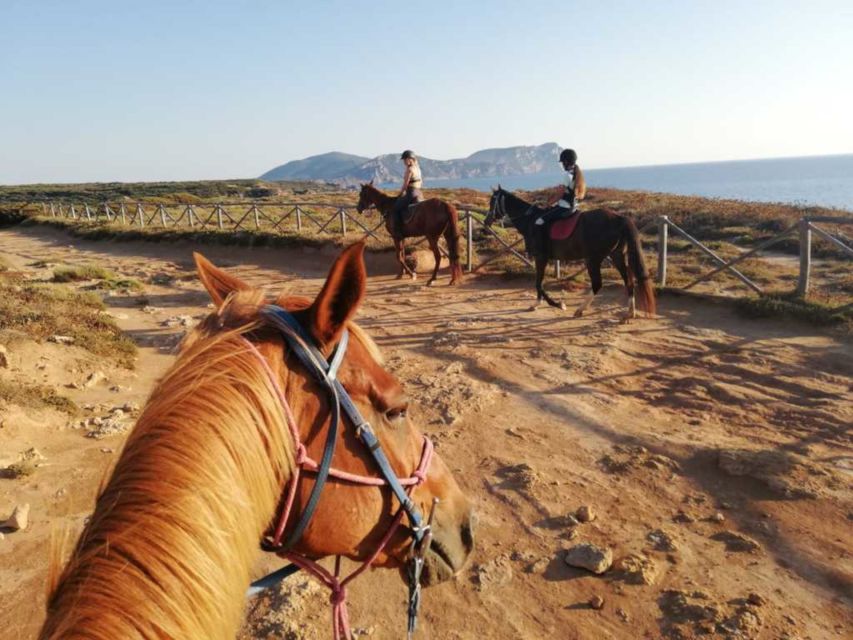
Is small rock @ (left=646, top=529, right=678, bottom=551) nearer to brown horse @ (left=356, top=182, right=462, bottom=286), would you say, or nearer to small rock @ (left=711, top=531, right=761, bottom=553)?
small rock @ (left=711, top=531, right=761, bottom=553)

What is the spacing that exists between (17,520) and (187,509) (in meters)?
3.67

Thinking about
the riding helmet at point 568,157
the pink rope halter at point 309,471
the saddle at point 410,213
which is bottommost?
the pink rope halter at point 309,471

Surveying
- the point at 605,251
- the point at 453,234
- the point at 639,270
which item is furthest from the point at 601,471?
the point at 453,234

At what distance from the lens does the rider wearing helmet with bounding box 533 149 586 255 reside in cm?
882

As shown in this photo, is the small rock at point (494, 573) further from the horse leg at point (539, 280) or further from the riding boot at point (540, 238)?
the riding boot at point (540, 238)

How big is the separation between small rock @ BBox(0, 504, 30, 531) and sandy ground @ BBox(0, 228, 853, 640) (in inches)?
3.0

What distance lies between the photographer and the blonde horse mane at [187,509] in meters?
1.10

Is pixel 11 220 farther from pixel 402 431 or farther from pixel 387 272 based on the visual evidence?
pixel 402 431

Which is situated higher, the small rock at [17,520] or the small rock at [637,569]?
the small rock at [17,520]

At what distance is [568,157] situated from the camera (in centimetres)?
873

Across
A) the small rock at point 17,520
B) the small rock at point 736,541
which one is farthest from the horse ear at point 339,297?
the small rock at point 17,520

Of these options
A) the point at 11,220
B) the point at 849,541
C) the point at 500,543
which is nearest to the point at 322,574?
the point at 500,543

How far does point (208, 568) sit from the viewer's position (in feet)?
3.95

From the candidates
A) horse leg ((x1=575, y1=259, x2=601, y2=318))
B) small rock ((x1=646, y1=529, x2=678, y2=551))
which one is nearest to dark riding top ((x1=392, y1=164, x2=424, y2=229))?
horse leg ((x1=575, y1=259, x2=601, y2=318))
